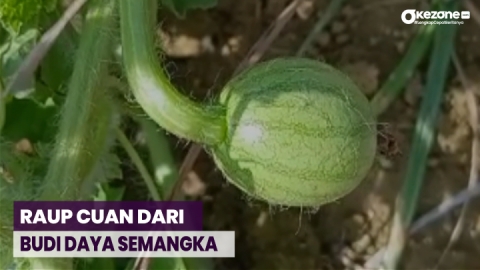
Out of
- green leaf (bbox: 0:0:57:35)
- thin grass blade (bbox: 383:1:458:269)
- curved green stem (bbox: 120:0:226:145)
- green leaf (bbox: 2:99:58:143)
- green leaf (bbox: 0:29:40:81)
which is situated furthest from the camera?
thin grass blade (bbox: 383:1:458:269)

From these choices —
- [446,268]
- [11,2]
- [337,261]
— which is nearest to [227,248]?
[337,261]

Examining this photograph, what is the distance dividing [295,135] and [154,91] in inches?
7.8

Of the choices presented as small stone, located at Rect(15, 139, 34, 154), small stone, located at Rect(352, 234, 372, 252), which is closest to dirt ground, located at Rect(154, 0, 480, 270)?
small stone, located at Rect(352, 234, 372, 252)

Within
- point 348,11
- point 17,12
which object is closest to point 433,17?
point 348,11

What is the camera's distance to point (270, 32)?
6.70 ft

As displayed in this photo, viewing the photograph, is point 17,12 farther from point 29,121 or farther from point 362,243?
point 362,243

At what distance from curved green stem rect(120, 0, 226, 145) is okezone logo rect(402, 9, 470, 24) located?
85 centimetres

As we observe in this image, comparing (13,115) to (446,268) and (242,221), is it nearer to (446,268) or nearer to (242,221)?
(242,221)

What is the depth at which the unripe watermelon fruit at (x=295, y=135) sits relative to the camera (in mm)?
1327

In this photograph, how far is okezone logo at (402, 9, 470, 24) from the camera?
206 cm

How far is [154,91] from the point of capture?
1303 mm

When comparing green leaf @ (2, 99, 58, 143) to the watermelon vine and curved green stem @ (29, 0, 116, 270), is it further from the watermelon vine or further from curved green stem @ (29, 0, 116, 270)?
the watermelon vine

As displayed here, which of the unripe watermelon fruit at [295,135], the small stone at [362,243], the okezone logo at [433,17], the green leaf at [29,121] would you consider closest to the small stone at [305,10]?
the okezone logo at [433,17]

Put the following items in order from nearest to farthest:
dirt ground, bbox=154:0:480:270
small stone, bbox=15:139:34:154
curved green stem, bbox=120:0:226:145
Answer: curved green stem, bbox=120:0:226:145, small stone, bbox=15:139:34:154, dirt ground, bbox=154:0:480:270
